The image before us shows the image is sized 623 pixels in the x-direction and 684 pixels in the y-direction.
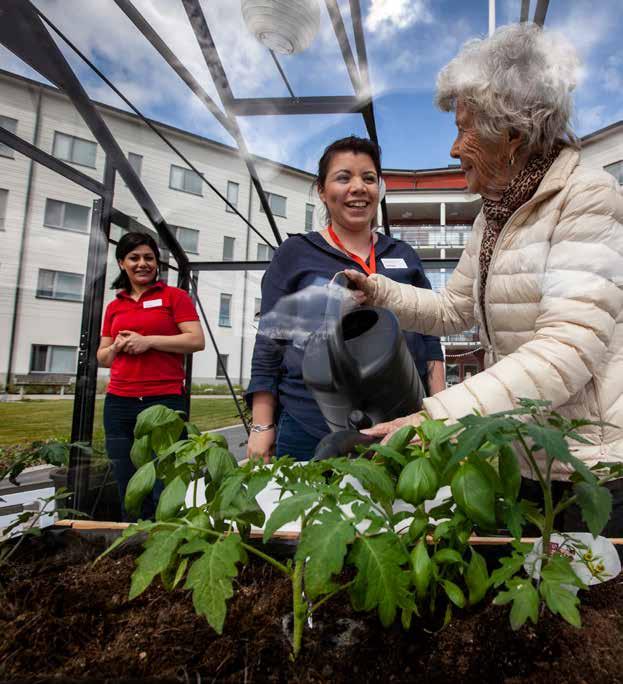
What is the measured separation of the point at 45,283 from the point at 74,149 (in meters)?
0.53

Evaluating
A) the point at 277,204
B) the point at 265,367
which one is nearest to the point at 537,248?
the point at 265,367

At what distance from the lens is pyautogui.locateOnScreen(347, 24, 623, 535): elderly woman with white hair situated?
1.55 ft

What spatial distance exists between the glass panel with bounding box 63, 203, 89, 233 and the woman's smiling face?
1.45 meters

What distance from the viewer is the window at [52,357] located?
1.41 metres

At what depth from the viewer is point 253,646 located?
38cm

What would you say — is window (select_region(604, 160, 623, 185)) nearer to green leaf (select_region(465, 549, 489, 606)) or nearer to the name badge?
the name badge

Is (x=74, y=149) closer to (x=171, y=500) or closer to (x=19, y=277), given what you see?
(x=19, y=277)

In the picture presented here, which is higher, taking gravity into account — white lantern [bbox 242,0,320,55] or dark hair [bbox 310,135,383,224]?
white lantern [bbox 242,0,320,55]

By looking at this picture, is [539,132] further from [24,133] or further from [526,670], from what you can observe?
[24,133]

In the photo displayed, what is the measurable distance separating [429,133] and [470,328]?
1.17ft

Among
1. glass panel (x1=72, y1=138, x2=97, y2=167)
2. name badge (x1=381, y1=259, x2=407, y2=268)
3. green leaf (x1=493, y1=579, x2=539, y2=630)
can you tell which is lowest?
green leaf (x1=493, y1=579, x2=539, y2=630)

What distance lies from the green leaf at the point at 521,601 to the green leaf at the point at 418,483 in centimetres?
9

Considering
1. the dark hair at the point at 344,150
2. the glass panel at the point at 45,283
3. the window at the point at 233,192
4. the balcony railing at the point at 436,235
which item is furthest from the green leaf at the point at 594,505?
the window at the point at 233,192

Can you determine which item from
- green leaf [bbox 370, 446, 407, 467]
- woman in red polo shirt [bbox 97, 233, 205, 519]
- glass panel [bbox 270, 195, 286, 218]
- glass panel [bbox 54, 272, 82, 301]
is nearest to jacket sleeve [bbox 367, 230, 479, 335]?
green leaf [bbox 370, 446, 407, 467]
